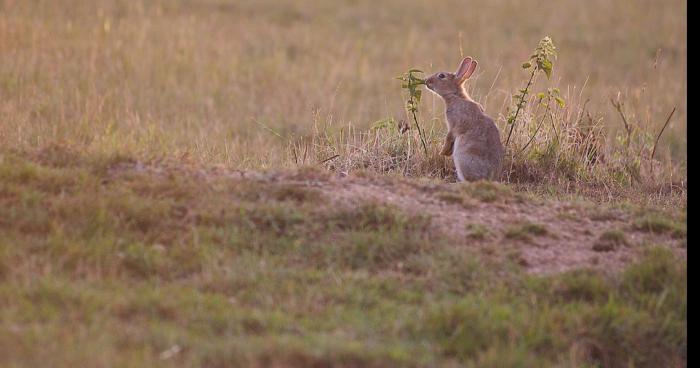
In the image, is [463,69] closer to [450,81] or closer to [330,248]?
[450,81]

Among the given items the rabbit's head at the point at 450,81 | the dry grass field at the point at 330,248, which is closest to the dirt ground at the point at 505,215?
the dry grass field at the point at 330,248

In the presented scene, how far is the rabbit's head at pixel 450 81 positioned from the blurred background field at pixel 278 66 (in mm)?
608

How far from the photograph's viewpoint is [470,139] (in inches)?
300

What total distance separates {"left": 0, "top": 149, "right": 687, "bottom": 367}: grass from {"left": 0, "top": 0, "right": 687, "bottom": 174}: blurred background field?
1.10 m

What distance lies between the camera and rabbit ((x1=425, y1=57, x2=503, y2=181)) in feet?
24.7

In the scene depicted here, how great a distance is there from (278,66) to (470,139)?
733 centimetres

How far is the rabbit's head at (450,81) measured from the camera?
27.2ft

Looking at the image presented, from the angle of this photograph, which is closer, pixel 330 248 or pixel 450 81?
pixel 330 248

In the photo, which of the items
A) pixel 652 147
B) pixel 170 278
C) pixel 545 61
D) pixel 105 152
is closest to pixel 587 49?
pixel 652 147

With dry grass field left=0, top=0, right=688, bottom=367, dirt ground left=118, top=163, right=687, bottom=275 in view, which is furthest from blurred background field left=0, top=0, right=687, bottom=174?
dirt ground left=118, top=163, right=687, bottom=275

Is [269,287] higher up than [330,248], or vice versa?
[330,248]

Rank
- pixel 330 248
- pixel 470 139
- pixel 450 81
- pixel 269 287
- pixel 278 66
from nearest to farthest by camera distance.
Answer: pixel 269 287
pixel 330 248
pixel 470 139
pixel 450 81
pixel 278 66

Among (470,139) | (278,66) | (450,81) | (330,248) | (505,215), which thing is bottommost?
(330,248)

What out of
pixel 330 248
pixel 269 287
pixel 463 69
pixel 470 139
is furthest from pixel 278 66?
pixel 269 287
